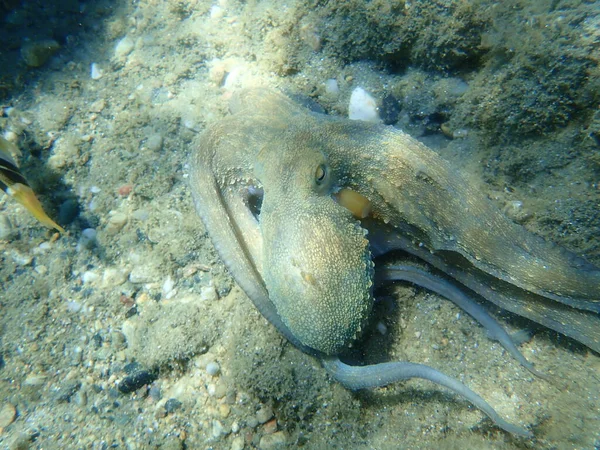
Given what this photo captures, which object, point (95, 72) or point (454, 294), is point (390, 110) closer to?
point (454, 294)

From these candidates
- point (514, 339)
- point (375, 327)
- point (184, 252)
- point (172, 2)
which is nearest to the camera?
point (514, 339)

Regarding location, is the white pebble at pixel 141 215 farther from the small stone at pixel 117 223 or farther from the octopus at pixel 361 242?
the octopus at pixel 361 242

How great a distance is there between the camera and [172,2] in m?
4.38

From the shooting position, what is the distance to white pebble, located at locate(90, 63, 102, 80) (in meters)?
4.61

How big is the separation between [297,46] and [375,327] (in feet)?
9.76

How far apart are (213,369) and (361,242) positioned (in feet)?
5.52

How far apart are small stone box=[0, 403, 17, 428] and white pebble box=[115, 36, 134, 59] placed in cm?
430

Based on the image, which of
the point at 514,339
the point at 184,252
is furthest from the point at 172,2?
the point at 514,339

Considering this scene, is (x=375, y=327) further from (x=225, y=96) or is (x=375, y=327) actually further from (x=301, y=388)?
(x=225, y=96)

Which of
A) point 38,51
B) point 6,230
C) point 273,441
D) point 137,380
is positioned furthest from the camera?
point 38,51

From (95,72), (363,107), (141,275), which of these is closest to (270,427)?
(141,275)

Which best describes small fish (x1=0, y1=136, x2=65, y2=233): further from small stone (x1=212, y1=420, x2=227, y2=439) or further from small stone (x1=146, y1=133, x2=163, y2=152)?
small stone (x1=212, y1=420, x2=227, y2=439)

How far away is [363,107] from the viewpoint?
3.36m

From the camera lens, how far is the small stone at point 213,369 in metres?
2.82
